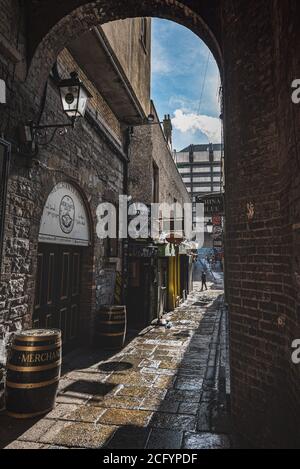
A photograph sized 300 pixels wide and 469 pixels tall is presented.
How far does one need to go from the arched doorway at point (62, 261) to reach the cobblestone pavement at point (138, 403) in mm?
852

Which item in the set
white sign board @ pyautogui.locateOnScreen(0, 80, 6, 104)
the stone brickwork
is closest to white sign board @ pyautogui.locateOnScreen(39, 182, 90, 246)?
white sign board @ pyautogui.locateOnScreen(0, 80, 6, 104)

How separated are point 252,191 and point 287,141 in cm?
81

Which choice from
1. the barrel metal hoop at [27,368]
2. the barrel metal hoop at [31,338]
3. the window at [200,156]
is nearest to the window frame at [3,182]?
the barrel metal hoop at [31,338]

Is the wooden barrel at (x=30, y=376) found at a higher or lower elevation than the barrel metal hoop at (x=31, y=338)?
lower

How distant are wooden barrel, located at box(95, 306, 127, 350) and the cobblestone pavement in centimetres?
25

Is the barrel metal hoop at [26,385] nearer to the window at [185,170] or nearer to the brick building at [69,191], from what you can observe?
the brick building at [69,191]

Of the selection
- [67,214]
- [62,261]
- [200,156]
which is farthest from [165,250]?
[200,156]

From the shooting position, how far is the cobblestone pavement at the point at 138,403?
329 centimetres

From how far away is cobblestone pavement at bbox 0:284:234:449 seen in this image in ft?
10.8

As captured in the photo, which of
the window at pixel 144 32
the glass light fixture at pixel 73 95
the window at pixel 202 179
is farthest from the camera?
the window at pixel 202 179

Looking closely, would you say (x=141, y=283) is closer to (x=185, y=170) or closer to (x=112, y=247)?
(x=112, y=247)

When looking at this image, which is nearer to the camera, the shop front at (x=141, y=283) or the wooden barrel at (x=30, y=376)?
the wooden barrel at (x=30, y=376)

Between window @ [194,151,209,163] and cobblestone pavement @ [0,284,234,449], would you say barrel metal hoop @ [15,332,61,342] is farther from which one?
window @ [194,151,209,163]

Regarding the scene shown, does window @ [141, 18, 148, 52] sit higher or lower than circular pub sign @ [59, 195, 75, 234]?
higher
